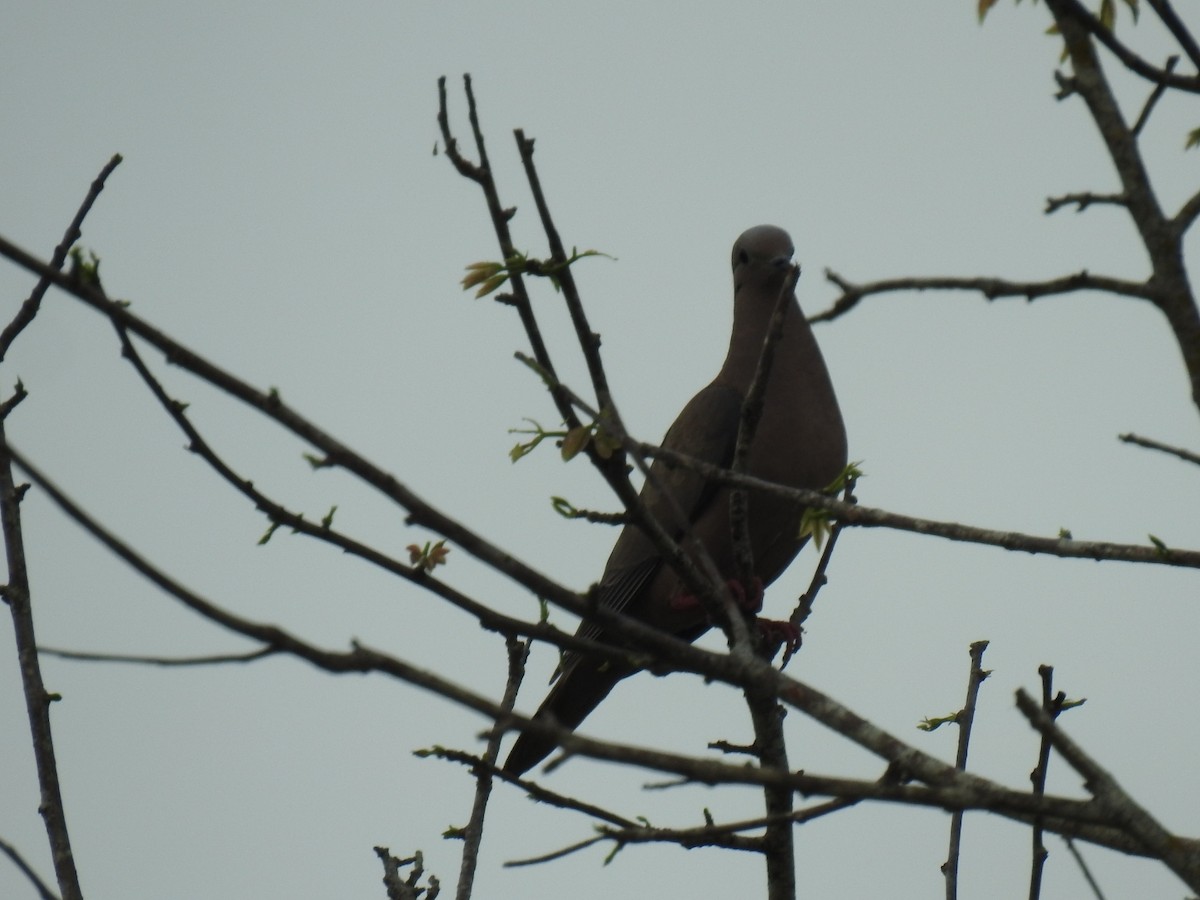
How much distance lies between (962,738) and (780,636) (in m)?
1.51

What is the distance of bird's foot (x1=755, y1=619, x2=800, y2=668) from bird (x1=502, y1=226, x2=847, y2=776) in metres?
0.55

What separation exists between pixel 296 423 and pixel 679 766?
565mm

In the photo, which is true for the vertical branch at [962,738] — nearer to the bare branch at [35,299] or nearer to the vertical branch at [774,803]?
the vertical branch at [774,803]

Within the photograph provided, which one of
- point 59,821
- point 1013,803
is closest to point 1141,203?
point 1013,803

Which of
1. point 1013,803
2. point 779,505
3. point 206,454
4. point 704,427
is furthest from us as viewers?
point 704,427

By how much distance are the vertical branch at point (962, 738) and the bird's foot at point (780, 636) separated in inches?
40.8

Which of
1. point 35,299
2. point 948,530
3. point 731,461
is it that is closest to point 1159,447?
point 948,530

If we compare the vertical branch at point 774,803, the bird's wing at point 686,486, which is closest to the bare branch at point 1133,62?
the vertical branch at point 774,803

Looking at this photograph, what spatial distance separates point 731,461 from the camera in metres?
5.15

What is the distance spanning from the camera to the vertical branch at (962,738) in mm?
2633

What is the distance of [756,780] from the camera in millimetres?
1380

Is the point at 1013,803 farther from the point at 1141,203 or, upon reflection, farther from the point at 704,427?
the point at 704,427

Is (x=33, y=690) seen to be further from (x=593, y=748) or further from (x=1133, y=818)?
(x=1133, y=818)

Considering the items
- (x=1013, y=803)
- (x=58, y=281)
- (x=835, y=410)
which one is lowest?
(x=1013, y=803)
